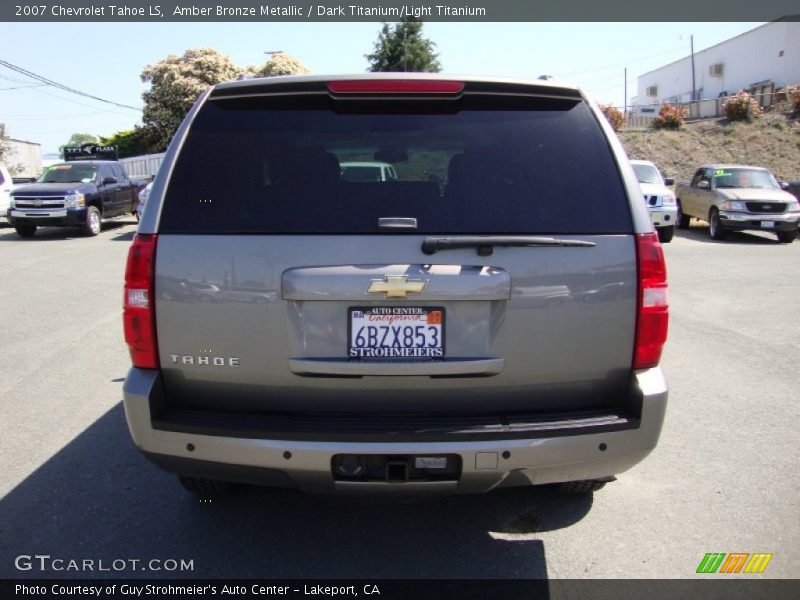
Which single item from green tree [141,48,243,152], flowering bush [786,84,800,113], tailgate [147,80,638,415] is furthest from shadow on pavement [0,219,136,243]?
flowering bush [786,84,800,113]

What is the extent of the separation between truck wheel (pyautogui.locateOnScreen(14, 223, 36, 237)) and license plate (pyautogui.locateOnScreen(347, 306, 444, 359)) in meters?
16.9

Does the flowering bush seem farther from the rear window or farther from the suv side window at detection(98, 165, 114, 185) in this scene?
the rear window

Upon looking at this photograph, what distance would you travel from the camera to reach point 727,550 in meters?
3.27

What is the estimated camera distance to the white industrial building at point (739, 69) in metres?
45.8

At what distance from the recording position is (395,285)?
8.70 ft

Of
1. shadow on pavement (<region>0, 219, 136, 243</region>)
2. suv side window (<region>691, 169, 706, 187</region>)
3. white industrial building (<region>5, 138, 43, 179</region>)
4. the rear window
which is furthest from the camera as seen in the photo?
white industrial building (<region>5, 138, 43, 179</region>)

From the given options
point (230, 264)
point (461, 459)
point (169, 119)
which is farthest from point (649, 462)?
point (169, 119)

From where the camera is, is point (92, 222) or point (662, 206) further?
point (92, 222)

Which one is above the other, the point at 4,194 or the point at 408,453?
the point at 4,194

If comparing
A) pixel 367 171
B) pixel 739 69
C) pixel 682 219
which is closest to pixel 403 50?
pixel 739 69

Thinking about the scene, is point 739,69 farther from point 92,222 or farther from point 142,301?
point 142,301

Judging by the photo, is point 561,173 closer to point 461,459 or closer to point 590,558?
point 461,459

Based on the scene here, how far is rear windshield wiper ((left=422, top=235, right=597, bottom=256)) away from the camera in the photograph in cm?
267

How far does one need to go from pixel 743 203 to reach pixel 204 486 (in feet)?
53.3
